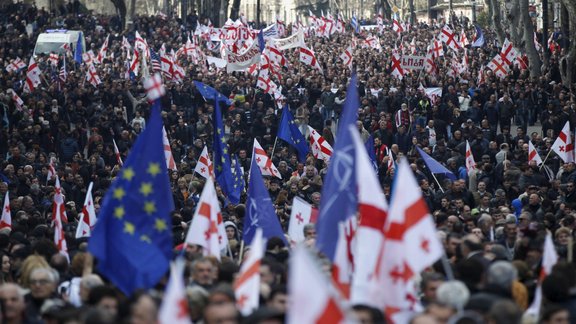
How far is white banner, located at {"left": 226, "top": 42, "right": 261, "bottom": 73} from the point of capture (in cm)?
3469

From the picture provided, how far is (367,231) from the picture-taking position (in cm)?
930

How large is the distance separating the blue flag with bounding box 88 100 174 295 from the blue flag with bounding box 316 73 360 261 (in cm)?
106

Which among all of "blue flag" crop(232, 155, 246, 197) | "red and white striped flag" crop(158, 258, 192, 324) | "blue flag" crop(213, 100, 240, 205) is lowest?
"blue flag" crop(232, 155, 246, 197)

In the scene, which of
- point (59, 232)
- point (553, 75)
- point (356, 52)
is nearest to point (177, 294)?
point (59, 232)

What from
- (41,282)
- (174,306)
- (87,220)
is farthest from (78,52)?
(174,306)

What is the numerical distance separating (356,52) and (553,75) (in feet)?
44.9

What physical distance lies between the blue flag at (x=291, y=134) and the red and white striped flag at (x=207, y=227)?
1163 centimetres

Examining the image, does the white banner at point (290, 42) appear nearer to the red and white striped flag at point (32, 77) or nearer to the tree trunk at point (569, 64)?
the tree trunk at point (569, 64)

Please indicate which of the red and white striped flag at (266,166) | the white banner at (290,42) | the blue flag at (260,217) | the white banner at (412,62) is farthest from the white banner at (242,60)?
the blue flag at (260,217)

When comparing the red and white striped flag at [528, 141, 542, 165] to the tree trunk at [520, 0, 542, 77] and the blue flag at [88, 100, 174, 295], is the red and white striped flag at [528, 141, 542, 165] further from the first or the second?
the tree trunk at [520, 0, 542, 77]

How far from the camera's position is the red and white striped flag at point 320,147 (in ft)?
74.0

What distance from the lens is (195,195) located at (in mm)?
19453

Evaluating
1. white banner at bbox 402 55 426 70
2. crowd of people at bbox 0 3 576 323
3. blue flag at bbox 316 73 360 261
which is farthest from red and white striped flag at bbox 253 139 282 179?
white banner at bbox 402 55 426 70

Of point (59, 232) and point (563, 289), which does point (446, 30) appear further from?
point (563, 289)
